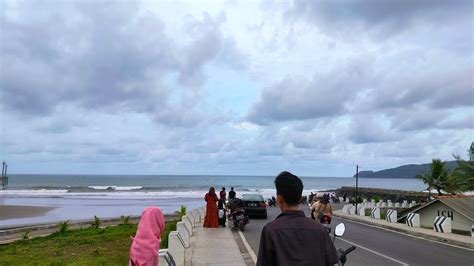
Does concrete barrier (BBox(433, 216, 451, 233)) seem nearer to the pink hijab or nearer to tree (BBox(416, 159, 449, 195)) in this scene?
the pink hijab

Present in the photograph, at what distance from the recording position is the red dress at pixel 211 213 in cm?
2009

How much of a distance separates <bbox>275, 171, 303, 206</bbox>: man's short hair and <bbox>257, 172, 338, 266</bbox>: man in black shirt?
8 centimetres

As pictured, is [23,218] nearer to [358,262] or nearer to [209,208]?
[209,208]

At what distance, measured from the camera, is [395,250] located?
48.2 feet

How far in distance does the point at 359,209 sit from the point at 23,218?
26.8 metres

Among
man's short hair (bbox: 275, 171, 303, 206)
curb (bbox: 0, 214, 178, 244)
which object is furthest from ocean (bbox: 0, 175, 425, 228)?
man's short hair (bbox: 275, 171, 303, 206)

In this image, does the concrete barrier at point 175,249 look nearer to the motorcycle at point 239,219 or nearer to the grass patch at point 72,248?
the grass patch at point 72,248

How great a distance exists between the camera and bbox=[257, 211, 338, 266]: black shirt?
3.44 meters

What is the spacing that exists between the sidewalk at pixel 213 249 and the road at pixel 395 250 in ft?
2.49

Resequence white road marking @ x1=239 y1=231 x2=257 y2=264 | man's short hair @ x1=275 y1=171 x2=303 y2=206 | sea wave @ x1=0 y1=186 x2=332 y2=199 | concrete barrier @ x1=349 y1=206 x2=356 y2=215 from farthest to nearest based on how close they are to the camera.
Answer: sea wave @ x1=0 y1=186 x2=332 y2=199, concrete barrier @ x1=349 y1=206 x2=356 y2=215, white road marking @ x1=239 y1=231 x2=257 y2=264, man's short hair @ x1=275 y1=171 x2=303 y2=206

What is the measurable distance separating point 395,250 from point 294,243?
12.3 m

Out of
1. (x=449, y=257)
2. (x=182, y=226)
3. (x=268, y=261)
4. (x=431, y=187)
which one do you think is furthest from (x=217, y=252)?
(x=431, y=187)

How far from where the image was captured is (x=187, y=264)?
1124cm

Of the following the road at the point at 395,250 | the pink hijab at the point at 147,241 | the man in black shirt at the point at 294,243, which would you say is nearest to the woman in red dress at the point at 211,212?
the road at the point at 395,250
